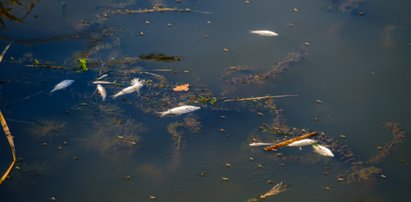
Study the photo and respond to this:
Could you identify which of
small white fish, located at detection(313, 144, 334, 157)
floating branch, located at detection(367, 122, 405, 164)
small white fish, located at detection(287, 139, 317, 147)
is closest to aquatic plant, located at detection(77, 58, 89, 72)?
small white fish, located at detection(287, 139, 317, 147)

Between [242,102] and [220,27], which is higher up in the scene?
[220,27]

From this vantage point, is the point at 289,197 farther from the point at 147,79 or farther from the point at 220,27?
the point at 220,27

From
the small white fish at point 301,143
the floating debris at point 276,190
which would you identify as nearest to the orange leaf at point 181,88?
the small white fish at point 301,143

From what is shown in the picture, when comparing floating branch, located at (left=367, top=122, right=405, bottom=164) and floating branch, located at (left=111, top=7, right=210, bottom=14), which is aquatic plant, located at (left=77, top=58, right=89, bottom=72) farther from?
floating branch, located at (left=367, top=122, right=405, bottom=164)

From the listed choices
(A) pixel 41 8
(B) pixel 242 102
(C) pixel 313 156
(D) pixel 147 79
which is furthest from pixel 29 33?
(C) pixel 313 156

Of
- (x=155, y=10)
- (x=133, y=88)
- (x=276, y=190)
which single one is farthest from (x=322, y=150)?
(x=155, y=10)

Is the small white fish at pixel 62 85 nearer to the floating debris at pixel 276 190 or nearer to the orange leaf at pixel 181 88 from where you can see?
the orange leaf at pixel 181 88
